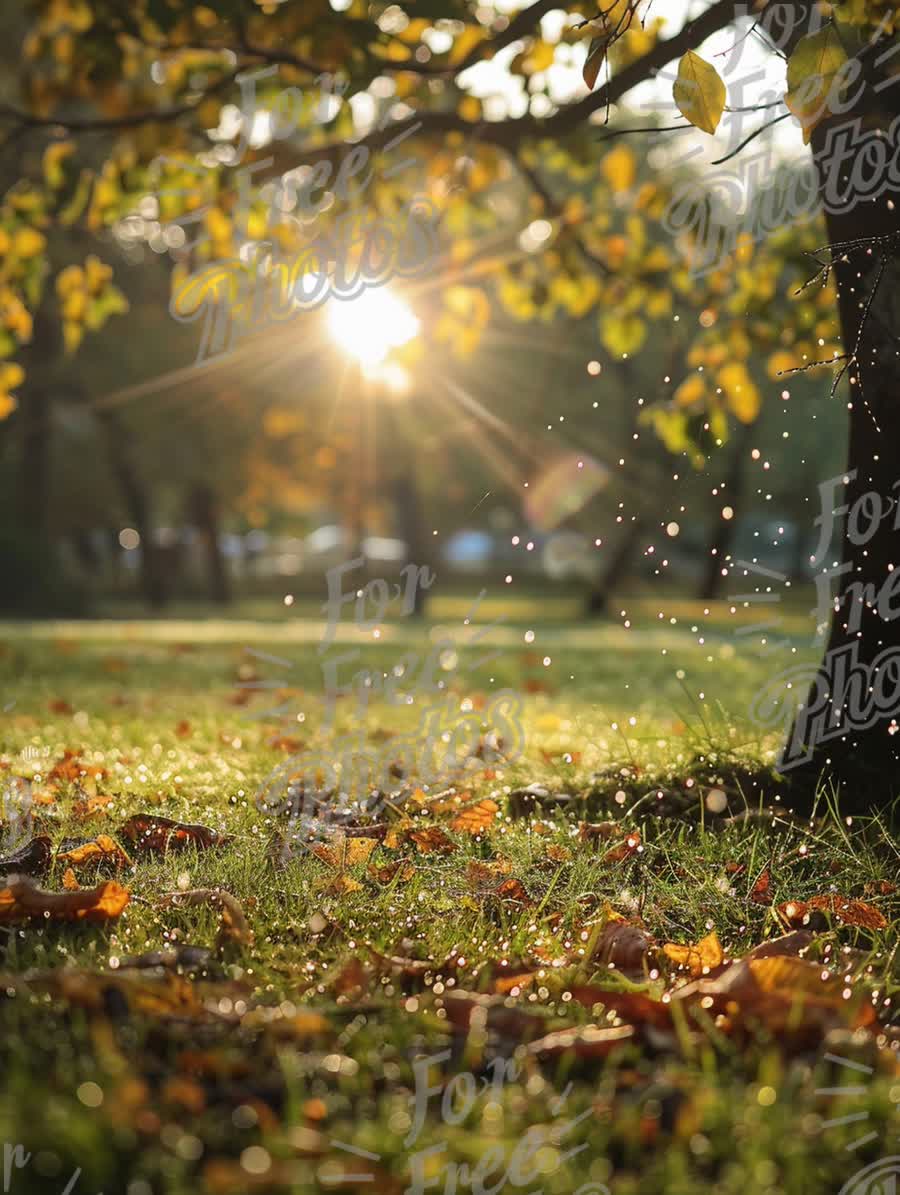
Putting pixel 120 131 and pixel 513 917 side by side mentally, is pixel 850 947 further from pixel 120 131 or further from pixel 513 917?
pixel 120 131

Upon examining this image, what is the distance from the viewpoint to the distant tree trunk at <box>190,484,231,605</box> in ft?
94.8

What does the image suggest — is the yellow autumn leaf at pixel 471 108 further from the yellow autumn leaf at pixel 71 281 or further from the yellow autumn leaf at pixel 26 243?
the yellow autumn leaf at pixel 26 243

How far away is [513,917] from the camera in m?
2.91

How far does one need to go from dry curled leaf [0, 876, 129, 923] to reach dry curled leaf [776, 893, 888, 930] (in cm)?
164

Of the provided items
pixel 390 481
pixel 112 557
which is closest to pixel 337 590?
pixel 390 481

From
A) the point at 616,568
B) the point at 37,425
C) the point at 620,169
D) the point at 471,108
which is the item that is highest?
the point at 471,108

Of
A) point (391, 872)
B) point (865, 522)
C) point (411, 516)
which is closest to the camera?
point (391, 872)

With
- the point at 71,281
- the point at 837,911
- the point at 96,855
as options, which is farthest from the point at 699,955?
the point at 71,281

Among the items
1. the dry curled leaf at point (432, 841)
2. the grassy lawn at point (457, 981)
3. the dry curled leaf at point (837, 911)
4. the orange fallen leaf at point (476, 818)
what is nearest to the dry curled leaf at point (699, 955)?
the grassy lawn at point (457, 981)

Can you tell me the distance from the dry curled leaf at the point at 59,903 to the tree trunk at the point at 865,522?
7.63 ft

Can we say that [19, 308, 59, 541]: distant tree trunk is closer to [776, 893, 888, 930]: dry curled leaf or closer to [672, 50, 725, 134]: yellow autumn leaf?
[672, 50, 725, 134]: yellow autumn leaf

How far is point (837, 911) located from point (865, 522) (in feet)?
4.86

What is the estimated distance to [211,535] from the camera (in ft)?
95.6

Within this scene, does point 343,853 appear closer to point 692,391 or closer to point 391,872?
point 391,872
